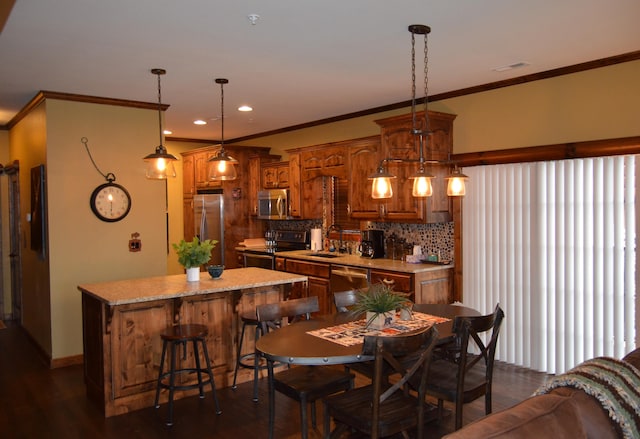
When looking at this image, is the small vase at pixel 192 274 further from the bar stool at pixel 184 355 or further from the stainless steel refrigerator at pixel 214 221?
the stainless steel refrigerator at pixel 214 221

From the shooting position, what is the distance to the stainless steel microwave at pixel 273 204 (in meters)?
7.13

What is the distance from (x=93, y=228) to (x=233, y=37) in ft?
9.39

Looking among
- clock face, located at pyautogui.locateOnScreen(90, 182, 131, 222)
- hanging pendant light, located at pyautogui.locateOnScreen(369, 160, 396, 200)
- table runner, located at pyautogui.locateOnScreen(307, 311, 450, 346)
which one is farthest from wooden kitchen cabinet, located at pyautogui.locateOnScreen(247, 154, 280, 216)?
table runner, located at pyautogui.locateOnScreen(307, 311, 450, 346)

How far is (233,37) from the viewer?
3.42 metres

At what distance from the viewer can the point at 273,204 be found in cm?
730

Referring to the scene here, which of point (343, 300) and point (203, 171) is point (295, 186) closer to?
point (203, 171)

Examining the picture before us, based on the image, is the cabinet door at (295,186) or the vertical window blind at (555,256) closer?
the vertical window blind at (555,256)

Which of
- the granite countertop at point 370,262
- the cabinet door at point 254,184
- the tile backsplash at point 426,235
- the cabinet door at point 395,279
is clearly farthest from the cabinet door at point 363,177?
the cabinet door at point 254,184

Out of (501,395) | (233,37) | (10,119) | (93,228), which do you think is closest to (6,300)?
(10,119)

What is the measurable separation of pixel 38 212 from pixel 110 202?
2.44 feet

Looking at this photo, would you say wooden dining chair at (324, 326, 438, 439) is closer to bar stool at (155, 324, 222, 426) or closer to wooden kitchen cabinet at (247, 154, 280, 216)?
bar stool at (155, 324, 222, 426)

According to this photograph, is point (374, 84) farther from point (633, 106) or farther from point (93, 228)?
point (93, 228)

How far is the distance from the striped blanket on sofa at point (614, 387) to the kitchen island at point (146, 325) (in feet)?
9.17

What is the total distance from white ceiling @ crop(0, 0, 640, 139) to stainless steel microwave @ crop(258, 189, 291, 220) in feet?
6.70
